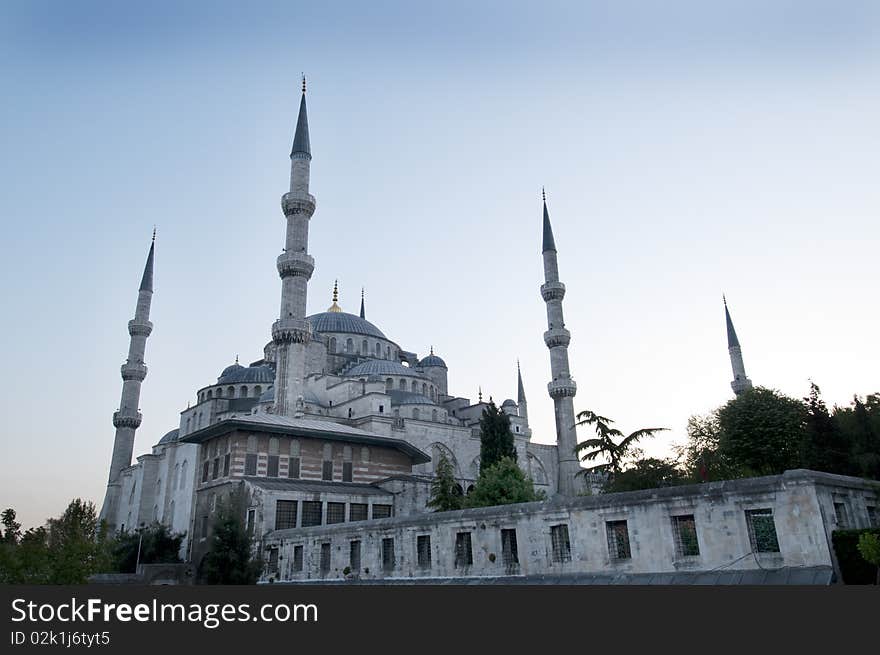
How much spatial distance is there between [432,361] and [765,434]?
110 ft

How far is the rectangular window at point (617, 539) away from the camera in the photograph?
13.5 m

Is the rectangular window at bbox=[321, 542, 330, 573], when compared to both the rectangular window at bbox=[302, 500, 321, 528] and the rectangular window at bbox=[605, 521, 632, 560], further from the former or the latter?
the rectangular window at bbox=[605, 521, 632, 560]

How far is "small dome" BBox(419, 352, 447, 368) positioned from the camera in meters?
54.6

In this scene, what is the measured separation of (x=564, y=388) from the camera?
1507 inches

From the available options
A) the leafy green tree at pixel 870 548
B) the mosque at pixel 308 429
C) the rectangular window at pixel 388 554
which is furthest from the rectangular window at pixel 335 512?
the leafy green tree at pixel 870 548

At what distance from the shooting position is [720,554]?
12.0m

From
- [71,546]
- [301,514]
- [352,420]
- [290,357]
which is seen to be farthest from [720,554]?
[352,420]

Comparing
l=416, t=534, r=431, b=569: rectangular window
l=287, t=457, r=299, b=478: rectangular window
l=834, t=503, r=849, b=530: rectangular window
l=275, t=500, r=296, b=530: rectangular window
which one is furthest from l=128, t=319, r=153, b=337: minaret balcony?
l=834, t=503, r=849, b=530: rectangular window

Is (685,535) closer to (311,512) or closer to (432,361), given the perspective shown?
(311,512)

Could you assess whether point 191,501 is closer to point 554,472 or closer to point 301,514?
point 301,514

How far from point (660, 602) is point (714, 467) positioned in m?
16.6

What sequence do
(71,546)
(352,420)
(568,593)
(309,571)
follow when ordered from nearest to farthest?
(568,593) → (71,546) → (309,571) → (352,420)

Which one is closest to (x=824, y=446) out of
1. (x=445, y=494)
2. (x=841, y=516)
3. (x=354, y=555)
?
(x=841, y=516)

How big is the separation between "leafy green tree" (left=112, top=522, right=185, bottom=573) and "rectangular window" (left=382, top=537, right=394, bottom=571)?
1192 cm
